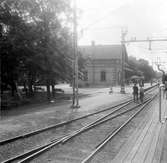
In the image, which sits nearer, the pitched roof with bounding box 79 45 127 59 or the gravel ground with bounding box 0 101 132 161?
the gravel ground with bounding box 0 101 132 161

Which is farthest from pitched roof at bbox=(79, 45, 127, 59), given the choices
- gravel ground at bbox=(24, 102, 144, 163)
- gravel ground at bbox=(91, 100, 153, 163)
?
gravel ground at bbox=(24, 102, 144, 163)

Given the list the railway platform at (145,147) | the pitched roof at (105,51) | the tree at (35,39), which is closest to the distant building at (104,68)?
the pitched roof at (105,51)

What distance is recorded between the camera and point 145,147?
26.0 ft

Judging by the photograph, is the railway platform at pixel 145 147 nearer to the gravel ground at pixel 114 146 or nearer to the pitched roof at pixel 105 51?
the gravel ground at pixel 114 146

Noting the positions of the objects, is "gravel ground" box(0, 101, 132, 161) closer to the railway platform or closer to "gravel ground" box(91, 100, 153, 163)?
"gravel ground" box(91, 100, 153, 163)

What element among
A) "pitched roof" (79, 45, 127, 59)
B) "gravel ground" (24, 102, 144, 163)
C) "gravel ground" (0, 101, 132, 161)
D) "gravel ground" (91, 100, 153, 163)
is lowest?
"gravel ground" (91, 100, 153, 163)

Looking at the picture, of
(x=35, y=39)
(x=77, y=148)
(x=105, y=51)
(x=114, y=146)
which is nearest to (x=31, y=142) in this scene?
(x=77, y=148)

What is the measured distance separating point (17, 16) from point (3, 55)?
11.8ft

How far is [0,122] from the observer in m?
12.6

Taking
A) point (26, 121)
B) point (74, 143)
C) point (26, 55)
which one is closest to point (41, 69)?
point (26, 55)

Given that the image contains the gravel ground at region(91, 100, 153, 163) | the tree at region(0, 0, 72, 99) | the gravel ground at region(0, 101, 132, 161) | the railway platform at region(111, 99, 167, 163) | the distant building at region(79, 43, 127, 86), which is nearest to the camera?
the railway platform at region(111, 99, 167, 163)

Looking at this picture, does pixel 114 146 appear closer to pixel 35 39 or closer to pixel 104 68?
pixel 35 39

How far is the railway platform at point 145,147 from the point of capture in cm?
677

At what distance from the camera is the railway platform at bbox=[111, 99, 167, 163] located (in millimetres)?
6773
